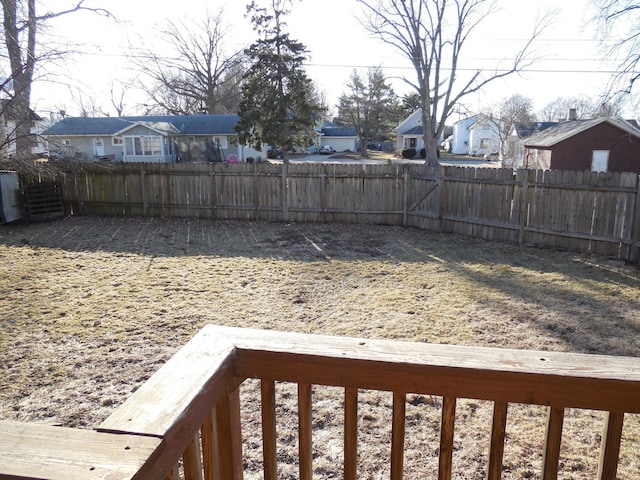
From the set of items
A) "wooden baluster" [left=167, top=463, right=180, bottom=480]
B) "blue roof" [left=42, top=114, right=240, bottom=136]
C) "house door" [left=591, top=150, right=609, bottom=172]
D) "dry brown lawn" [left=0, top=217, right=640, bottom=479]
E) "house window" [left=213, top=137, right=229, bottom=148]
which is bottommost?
"dry brown lawn" [left=0, top=217, right=640, bottom=479]

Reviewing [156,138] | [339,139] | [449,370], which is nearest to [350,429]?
[449,370]

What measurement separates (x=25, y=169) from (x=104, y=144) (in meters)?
23.4

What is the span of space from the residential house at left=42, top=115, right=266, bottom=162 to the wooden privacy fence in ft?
58.6

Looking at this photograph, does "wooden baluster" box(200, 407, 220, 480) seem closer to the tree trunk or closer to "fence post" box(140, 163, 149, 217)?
the tree trunk

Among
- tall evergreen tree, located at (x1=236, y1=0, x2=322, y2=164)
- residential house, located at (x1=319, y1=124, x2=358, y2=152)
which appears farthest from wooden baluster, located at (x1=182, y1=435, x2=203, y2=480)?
residential house, located at (x1=319, y1=124, x2=358, y2=152)

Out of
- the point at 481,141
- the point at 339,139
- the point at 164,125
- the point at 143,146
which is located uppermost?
the point at 339,139

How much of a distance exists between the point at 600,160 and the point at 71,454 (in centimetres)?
2685

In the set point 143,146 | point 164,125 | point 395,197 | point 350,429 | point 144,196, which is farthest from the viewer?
point 164,125

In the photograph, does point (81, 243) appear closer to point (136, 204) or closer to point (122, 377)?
point (136, 204)

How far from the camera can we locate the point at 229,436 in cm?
132

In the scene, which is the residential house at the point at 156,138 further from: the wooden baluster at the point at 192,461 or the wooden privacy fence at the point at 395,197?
the wooden baluster at the point at 192,461

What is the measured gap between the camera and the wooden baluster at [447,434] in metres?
1.31

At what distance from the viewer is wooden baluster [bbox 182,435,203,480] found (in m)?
1.13

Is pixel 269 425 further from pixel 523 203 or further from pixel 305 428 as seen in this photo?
pixel 523 203
